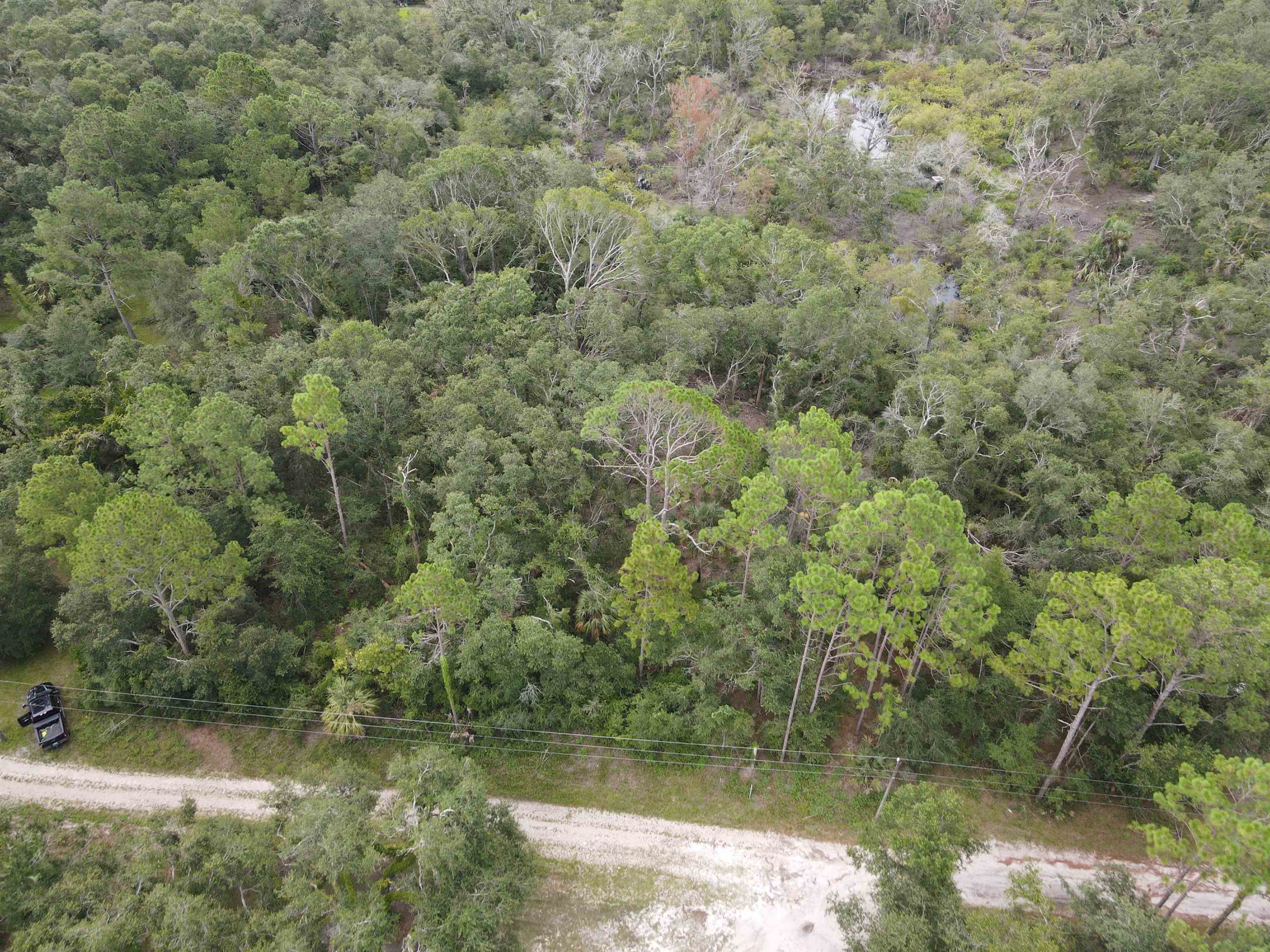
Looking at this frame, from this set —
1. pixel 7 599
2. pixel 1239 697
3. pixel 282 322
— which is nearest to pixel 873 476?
pixel 1239 697

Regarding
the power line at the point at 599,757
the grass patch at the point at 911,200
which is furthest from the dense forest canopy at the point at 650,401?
the power line at the point at 599,757

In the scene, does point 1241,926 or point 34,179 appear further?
point 34,179

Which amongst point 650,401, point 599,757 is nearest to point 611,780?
point 599,757

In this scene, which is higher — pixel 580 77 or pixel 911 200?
pixel 580 77

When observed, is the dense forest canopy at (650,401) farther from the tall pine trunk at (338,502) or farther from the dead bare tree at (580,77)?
the dead bare tree at (580,77)

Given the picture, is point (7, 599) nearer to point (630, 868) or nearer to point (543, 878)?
point (543, 878)

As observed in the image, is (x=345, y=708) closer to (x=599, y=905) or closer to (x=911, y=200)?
(x=599, y=905)
